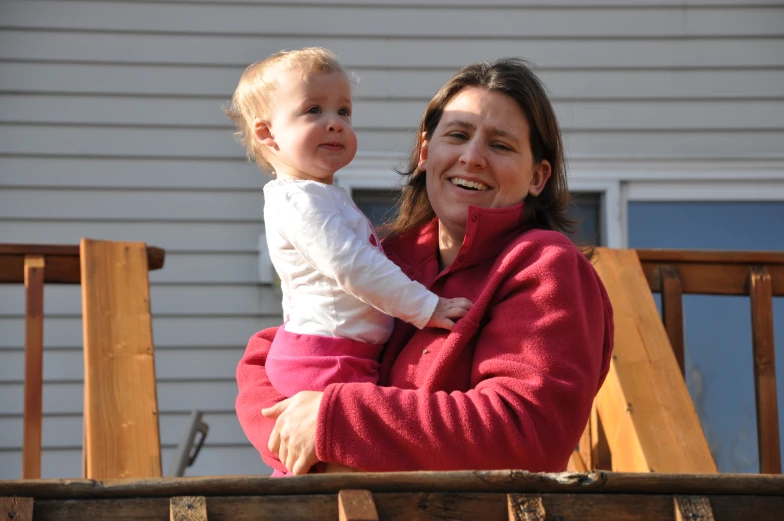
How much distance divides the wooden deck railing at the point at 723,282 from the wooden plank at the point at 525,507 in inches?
69.1

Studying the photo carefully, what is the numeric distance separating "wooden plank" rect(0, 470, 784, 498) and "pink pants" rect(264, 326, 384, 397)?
0.40 m

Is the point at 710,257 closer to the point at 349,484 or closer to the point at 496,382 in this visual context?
the point at 496,382

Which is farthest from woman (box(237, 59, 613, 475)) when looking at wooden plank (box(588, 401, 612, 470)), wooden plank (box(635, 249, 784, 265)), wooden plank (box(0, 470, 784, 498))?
wooden plank (box(635, 249, 784, 265))

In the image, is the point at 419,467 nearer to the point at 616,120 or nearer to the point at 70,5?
the point at 616,120

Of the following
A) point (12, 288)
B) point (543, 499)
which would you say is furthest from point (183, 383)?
point (543, 499)

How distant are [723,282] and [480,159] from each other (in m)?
1.44

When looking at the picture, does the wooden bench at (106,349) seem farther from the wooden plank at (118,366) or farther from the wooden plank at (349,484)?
the wooden plank at (349,484)

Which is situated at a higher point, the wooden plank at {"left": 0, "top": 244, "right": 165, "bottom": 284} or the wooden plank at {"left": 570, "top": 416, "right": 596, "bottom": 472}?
the wooden plank at {"left": 0, "top": 244, "right": 165, "bottom": 284}

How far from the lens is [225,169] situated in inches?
209

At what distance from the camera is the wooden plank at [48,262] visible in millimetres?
3383

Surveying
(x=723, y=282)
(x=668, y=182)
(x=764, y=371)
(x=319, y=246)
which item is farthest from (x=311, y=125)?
(x=668, y=182)

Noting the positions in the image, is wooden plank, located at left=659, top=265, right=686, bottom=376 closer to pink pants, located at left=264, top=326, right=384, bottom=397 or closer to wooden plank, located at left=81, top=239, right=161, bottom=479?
pink pants, located at left=264, top=326, right=384, bottom=397

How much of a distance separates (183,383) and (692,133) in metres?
2.68

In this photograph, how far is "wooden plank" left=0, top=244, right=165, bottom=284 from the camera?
133 inches
